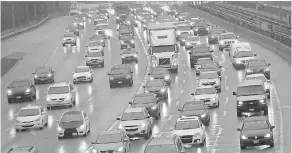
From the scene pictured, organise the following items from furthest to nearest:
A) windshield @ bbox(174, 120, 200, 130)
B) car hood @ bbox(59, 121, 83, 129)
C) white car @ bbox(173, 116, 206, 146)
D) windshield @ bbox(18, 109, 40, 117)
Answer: windshield @ bbox(18, 109, 40, 117), car hood @ bbox(59, 121, 83, 129), windshield @ bbox(174, 120, 200, 130), white car @ bbox(173, 116, 206, 146)

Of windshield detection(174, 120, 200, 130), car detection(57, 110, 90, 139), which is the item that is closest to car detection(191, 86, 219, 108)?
car detection(57, 110, 90, 139)

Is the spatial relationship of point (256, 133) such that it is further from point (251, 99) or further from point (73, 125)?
point (73, 125)

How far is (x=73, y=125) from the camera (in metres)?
39.5

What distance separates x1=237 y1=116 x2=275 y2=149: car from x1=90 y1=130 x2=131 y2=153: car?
4.84 metres

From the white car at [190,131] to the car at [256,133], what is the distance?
219cm

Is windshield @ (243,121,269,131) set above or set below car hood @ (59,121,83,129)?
above

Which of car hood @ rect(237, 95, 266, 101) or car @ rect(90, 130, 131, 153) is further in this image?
car hood @ rect(237, 95, 266, 101)

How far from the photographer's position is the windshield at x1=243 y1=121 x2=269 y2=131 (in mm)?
32062

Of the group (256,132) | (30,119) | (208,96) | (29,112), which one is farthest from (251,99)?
(29,112)

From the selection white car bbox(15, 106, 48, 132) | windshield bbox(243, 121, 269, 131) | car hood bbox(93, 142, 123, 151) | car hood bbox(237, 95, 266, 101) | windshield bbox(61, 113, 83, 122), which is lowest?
white car bbox(15, 106, 48, 132)

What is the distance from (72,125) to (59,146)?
7.49 feet

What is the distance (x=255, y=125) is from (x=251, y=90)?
10.2 metres

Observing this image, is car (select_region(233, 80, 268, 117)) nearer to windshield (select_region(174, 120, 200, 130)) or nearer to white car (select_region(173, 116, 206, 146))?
white car (select_region(173, 116, 206, 146))

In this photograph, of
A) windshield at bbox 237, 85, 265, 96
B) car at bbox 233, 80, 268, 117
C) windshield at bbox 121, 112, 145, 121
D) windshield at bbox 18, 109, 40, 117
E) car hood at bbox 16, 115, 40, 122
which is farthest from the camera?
windshield at bbox 18, 109, 40, 117
